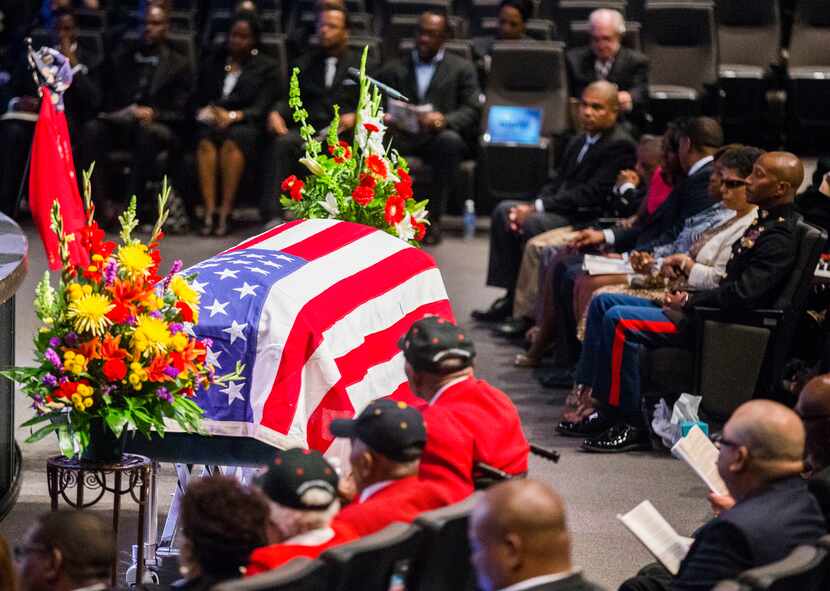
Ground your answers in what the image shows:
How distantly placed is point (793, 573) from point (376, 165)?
336cm

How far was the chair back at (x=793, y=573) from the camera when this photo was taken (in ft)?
9.80

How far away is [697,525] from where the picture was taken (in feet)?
18.0

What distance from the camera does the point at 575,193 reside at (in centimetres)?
827

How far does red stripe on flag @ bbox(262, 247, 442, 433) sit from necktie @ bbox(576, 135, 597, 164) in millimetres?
3111

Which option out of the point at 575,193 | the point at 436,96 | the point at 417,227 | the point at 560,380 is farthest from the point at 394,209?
the point at 436,96

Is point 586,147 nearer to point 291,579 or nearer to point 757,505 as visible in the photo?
point 757,505

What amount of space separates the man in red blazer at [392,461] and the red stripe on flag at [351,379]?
0.85m

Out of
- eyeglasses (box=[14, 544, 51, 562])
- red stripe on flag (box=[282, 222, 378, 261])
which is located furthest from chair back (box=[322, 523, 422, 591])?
red stripe on flag (box=[282, 222, 378, 261])

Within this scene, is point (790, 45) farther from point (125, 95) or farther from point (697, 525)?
point (697, 525)

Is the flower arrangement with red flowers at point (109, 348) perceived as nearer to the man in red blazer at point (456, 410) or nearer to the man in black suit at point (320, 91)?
the man in red blazer at point (456, 410)

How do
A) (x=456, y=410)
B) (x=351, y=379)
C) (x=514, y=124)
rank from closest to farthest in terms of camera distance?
(x=456, y=410) → (x=351, y=379) → (x=514, y=124)

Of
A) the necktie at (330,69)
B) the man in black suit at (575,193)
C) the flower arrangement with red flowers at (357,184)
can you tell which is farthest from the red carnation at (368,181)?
the necktie at (330,69)

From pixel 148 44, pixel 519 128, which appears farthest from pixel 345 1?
pixel 519 128

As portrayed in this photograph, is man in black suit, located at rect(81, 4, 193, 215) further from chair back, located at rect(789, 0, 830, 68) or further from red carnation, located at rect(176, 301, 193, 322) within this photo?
red carnation, located at rect(176, 301, 193, 322)
